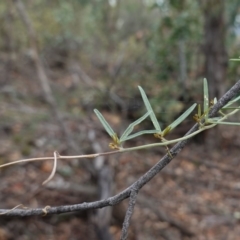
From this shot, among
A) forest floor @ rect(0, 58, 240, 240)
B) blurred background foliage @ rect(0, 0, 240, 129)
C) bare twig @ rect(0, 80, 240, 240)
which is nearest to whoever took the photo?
bare twig @ rect(0, 80, 240, 240)

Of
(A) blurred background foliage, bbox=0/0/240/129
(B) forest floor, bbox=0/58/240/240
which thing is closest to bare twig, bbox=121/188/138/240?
(A) blurred background foliage, bbox=0/0/240/129

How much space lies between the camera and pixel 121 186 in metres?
2.72

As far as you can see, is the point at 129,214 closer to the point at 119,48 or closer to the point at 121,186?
the point at 121,186

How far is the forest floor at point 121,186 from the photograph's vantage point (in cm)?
231

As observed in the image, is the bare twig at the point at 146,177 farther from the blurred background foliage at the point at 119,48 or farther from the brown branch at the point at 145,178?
the blurred background foliage at the point at 119,48

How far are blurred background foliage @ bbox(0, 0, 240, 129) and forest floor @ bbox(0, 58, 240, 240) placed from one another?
51 centimetres

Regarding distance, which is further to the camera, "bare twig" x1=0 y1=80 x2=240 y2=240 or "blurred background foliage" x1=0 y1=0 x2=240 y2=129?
"blurred background foliage" x1=0 y1=0 x2=240 y2=129

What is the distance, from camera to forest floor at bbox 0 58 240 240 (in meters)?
2.31

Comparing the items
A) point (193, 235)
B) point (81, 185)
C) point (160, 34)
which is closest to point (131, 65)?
point (160, 34)

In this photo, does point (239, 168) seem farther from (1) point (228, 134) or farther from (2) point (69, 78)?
(2) point (69, 78)

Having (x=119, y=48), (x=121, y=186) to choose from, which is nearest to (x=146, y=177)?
(x=121, y=186)

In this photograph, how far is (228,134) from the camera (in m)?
3.78

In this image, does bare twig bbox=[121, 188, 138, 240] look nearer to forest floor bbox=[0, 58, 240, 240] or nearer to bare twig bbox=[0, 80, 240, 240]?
bare twig bbox=[0, 80, 240, 240]

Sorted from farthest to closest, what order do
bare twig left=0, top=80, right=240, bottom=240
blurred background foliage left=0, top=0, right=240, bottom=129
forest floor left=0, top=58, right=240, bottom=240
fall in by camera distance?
blurred background foliage left=0, top=0, right=240, bottom=129
forest floor left=0, top=58, right=240, bottom=240
bare twig left=0, top=80, right=240, bottom=240
